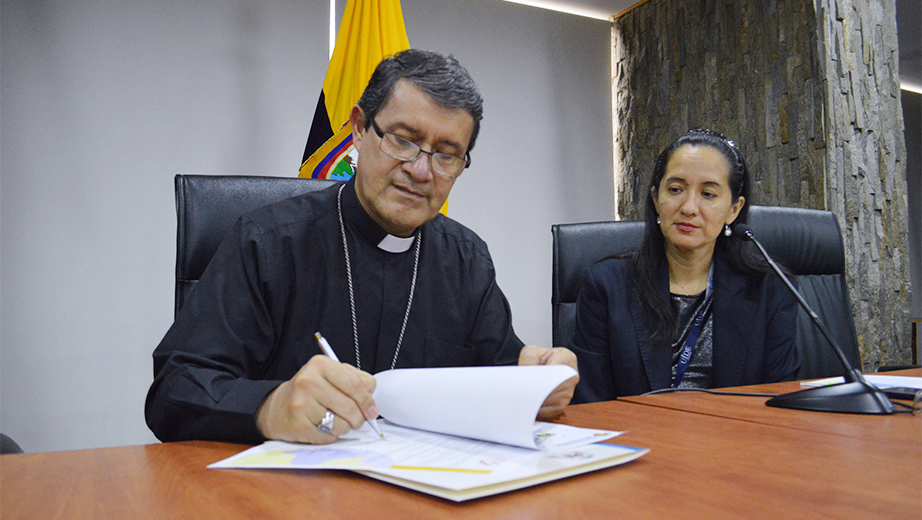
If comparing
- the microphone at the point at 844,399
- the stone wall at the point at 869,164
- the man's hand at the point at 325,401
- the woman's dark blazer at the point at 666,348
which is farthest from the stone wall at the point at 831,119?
the man's hand at the point at 325,401

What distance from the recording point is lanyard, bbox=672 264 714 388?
1.77 m

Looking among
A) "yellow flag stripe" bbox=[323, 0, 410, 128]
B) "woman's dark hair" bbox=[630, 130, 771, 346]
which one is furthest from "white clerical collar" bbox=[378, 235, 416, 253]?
"yellow flag stripe" bbox=[323, 0, 410, 128]

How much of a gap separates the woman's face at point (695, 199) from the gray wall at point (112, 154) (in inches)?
80.0

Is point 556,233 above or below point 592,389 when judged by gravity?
above

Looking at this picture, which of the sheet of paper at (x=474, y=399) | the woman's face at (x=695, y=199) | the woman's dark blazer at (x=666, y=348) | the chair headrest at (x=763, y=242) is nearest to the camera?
the sheet of paper at (x=474, y=399)

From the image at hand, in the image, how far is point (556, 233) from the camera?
6.44 ft

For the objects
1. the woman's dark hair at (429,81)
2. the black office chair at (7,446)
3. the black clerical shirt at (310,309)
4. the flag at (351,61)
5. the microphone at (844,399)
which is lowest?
the black office chair at (7,446)

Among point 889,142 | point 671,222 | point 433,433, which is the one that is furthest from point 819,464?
point 889,142

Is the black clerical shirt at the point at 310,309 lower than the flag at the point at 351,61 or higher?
lower

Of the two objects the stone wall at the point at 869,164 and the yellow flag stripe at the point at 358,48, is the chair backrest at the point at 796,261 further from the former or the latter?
the yellow flag stripe at the point at 358,48

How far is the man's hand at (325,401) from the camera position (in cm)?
74

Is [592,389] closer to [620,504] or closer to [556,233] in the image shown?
[556,233]

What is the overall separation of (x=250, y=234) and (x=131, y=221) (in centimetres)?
223

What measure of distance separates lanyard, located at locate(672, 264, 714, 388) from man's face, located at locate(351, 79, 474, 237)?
93 centimetres
